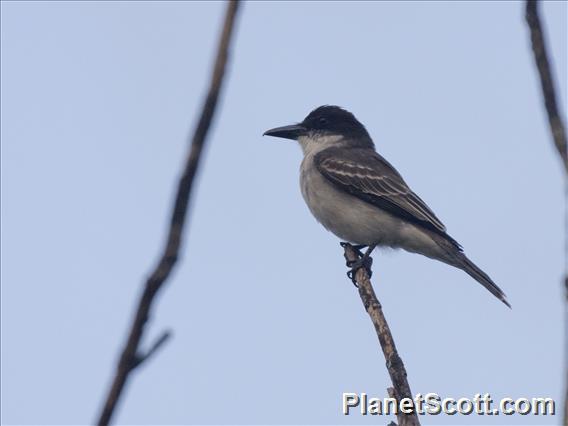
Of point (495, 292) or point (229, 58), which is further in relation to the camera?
point (495, 292)

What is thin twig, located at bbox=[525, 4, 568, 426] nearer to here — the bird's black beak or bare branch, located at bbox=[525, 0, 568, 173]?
bare branch, located at bbox=[525, 0, 568, 173]

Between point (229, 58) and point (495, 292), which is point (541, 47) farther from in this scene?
point (495, 292)

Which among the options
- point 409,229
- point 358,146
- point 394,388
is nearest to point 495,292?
point 409,229

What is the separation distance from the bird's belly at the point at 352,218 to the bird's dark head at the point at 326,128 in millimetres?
1832

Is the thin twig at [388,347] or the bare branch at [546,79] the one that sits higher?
the bare branch at [546,79]

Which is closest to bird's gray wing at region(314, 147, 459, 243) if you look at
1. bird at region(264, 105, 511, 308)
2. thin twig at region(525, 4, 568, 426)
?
bird at region(264, 105, 511, 308)

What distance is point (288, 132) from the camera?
523 inches

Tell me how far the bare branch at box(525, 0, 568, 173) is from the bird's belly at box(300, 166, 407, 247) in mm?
9231

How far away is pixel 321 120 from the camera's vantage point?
1338 cm

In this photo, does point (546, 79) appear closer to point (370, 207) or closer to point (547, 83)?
point (547, 83)

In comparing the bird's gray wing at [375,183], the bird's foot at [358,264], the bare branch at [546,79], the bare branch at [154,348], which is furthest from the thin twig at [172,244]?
the bird's gray wing at [375,183]

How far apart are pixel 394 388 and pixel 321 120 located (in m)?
8.76

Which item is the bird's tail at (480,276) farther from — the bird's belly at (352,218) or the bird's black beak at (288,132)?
the bird's black beak at (288,132)

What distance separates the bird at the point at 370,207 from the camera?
10.5 m
